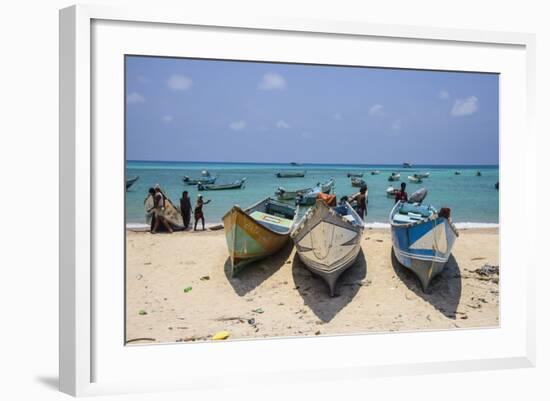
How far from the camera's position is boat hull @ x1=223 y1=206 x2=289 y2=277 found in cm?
526

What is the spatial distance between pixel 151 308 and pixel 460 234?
349 cm

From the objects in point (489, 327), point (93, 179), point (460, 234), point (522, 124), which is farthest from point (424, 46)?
point (93, 179)

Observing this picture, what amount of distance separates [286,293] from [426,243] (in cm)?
165

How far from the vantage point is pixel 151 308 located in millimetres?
4547

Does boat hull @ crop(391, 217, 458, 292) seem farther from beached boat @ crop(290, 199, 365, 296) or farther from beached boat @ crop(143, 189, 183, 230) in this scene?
beached boat @ crop(143, 189, 183, 230)

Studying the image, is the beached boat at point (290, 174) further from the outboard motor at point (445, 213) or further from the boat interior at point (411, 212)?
the outboard motor at point (445, 213)

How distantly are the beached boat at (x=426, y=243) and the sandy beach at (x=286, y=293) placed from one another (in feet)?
0.41

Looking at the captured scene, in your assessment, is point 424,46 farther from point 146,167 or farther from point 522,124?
point 146,167

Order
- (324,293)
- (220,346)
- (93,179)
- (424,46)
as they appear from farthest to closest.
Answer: (324,293) → (424,46) → (220,346) → (93,179)

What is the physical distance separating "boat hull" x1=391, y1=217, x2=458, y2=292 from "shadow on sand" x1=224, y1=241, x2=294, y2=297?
1.33 meters

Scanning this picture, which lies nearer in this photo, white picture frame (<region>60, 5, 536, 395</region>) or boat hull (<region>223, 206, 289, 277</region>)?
white picture frame (<region>60, 5, 536, 395</region>)

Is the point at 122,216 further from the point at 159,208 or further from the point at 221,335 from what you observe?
the point at 221,335

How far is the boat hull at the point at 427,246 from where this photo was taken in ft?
17.4

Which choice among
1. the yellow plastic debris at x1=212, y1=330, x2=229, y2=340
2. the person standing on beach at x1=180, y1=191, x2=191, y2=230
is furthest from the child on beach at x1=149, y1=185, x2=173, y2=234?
the yellow plastic debris at x1=212, y1=330, x2=229, y2=340
